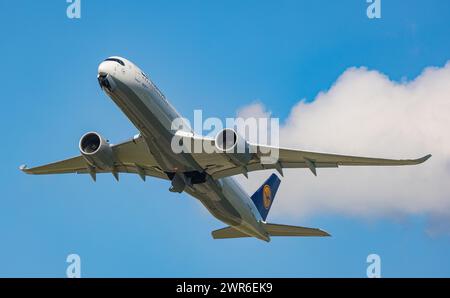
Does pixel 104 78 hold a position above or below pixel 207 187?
above

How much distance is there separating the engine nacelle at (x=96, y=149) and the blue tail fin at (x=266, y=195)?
467 inches

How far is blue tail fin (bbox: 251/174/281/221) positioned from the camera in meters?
48.3

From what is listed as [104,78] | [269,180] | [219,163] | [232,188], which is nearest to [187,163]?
[219,163]

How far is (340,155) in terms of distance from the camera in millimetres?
37781

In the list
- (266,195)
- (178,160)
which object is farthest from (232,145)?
(266,195)

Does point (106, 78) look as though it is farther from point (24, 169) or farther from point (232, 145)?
point (24, 169)

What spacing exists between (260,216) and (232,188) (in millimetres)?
5247

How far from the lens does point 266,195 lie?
4984 cm

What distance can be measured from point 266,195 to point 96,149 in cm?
1446

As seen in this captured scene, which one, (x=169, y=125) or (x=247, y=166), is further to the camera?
(x=247, y=166)

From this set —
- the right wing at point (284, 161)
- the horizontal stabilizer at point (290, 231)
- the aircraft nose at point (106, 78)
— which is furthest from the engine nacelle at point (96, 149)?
the horizontal stabilizer at point (290, 231)

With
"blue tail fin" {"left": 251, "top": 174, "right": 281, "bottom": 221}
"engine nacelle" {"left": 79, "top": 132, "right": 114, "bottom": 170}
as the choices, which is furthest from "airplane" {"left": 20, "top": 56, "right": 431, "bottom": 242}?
"blue tail fin" {"left": 251, "top": 174, "right": 281, "bottom": 221}

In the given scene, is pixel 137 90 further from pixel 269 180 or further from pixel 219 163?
pixel 269 180

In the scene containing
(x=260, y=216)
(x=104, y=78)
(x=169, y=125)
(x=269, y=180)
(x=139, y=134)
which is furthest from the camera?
(x=269, y=180)
